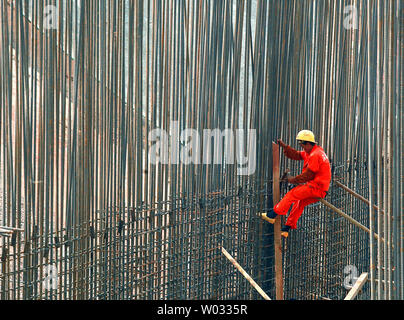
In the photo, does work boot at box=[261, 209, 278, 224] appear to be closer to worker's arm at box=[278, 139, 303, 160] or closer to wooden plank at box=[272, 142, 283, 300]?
wooden plank at box=[272, 142, 283, 300]

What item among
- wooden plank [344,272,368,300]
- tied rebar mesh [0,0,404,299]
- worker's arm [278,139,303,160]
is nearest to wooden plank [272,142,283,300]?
worker's arm [278,139,303,160]

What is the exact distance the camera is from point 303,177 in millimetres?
6215

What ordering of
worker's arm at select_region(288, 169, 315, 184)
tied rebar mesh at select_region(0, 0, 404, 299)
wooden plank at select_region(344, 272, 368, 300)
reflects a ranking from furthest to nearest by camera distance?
worker's arm at select_region(288, 169, 315, 184), wooden plank at select_region(344, 272, 368, 300), tied rebar mesh at select_region(0, 0, 404, 299)

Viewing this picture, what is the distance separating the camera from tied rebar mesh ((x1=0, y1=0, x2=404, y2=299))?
15.3 ft

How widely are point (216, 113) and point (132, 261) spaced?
1679 millimetres

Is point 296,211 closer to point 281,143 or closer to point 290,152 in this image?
point 290,152

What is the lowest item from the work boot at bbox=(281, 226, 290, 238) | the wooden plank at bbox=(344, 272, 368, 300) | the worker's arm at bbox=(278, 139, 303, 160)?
the wooden plank at bbox=(344, 272, 368, 300)

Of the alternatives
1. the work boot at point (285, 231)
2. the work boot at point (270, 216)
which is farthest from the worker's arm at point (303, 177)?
the work boot at point (285, 231)

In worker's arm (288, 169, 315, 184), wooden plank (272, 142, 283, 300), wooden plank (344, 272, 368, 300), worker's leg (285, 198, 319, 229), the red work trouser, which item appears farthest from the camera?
worker's leg (285, 198, 319, 229)

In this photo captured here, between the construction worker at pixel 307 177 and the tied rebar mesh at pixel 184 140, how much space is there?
0.32m

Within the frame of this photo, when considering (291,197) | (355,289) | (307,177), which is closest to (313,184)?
(307,177)

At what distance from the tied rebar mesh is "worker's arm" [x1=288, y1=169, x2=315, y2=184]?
481 mm

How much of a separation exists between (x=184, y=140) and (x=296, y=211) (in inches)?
65.1
